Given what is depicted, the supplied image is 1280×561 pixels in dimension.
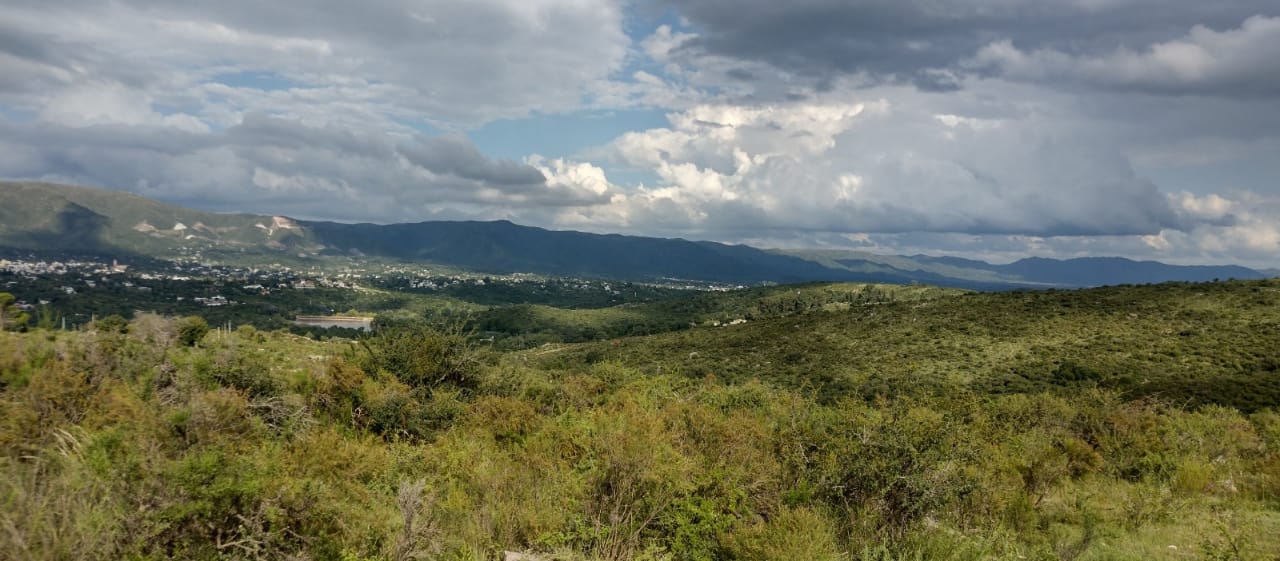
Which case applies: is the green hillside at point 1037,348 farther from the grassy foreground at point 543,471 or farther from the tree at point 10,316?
the tree at point 10,316

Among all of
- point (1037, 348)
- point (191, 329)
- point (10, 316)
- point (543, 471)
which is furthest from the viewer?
point (1037, 348)

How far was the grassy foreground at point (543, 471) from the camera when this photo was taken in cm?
640

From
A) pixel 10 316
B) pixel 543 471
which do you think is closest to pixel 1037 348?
pixel 543 471

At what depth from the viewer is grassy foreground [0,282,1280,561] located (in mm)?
6398

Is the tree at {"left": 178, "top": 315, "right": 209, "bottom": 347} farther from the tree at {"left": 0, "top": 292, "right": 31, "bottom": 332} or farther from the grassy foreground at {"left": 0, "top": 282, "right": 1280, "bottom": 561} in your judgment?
the grassy foreground at {"left": 0, "top": 282, "right": 1280, "bottom": 561}

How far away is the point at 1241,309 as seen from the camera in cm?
4197

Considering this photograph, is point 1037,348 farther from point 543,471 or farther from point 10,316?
point 10,316

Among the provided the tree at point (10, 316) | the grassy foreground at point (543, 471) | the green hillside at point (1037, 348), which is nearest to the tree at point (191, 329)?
the tree at point (10, 316)

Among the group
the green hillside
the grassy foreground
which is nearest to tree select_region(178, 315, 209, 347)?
the grassy foreground

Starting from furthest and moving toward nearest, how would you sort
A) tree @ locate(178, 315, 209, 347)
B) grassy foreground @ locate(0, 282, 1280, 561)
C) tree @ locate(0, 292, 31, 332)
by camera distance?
tree @ locate(178, 315, 209, 347) → tree @ locate(0, 292, 31, 332) → grassy foreground @ locate(0, 282, 1280, 561)

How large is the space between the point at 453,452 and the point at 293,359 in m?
26.4

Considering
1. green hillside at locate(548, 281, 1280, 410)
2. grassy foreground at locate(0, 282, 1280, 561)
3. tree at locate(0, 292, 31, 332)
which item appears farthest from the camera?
tree at locate(0, 292, 31, 332)

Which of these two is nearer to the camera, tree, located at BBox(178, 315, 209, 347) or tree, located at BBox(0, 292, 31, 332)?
tree, located at BBox(0, 292, 31, 332)

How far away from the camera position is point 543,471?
414 inches
